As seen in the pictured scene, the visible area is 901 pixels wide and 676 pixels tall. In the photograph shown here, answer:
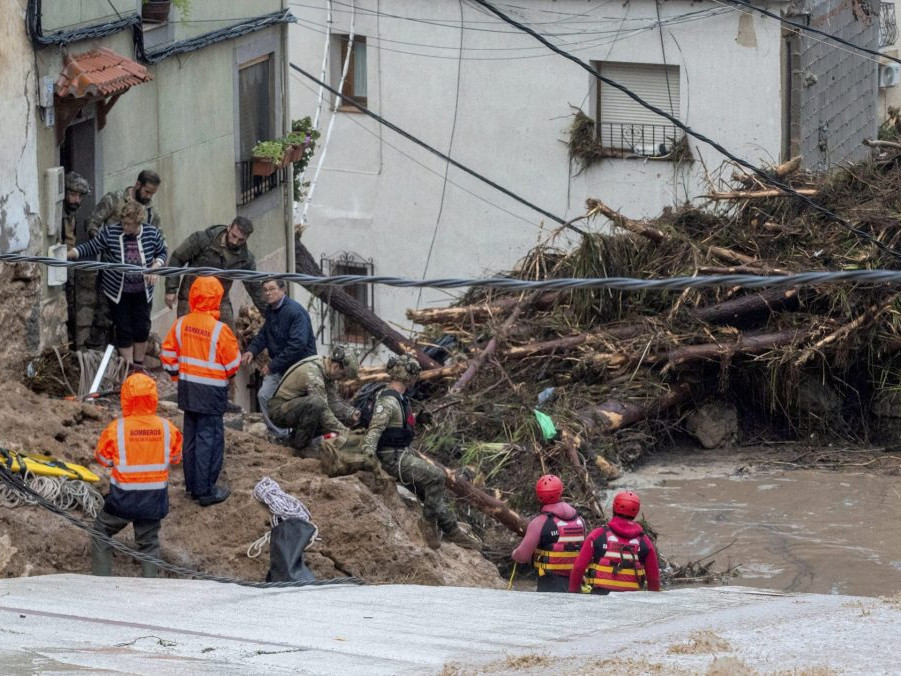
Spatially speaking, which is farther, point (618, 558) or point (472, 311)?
point (472, 311)

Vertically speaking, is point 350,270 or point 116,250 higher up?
point 116,250

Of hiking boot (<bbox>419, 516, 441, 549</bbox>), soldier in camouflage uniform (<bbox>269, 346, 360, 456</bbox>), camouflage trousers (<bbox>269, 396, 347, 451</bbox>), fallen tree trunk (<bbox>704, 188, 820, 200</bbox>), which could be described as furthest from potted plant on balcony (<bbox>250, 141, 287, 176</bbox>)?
hiking boot (<bbox>419, 516, 441, 549</bbox>)

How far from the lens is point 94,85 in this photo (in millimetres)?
10578

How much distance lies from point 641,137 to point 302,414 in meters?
12.7

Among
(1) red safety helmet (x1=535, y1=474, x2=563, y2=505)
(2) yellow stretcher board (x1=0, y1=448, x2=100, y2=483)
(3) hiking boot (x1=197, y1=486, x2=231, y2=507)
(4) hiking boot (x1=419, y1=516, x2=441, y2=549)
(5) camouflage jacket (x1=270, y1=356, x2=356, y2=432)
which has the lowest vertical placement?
(4) hiking boot (x1=419, y1=516, x2=441, y2=549)

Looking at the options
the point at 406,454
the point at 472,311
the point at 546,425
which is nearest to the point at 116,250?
the point at 406,454

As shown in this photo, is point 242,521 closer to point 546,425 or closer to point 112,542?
point 112,542

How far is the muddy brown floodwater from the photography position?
11.5 meters

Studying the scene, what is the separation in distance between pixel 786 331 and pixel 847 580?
3939mm

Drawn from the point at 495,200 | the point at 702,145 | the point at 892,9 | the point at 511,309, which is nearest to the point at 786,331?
the point at 511,309

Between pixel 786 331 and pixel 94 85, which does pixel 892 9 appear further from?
pixel 94 85

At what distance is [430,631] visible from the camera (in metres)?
6.00

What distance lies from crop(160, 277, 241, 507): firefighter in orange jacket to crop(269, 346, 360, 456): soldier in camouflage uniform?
0.89m

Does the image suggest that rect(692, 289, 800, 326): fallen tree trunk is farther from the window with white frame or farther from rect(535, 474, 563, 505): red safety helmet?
the window with white frame
